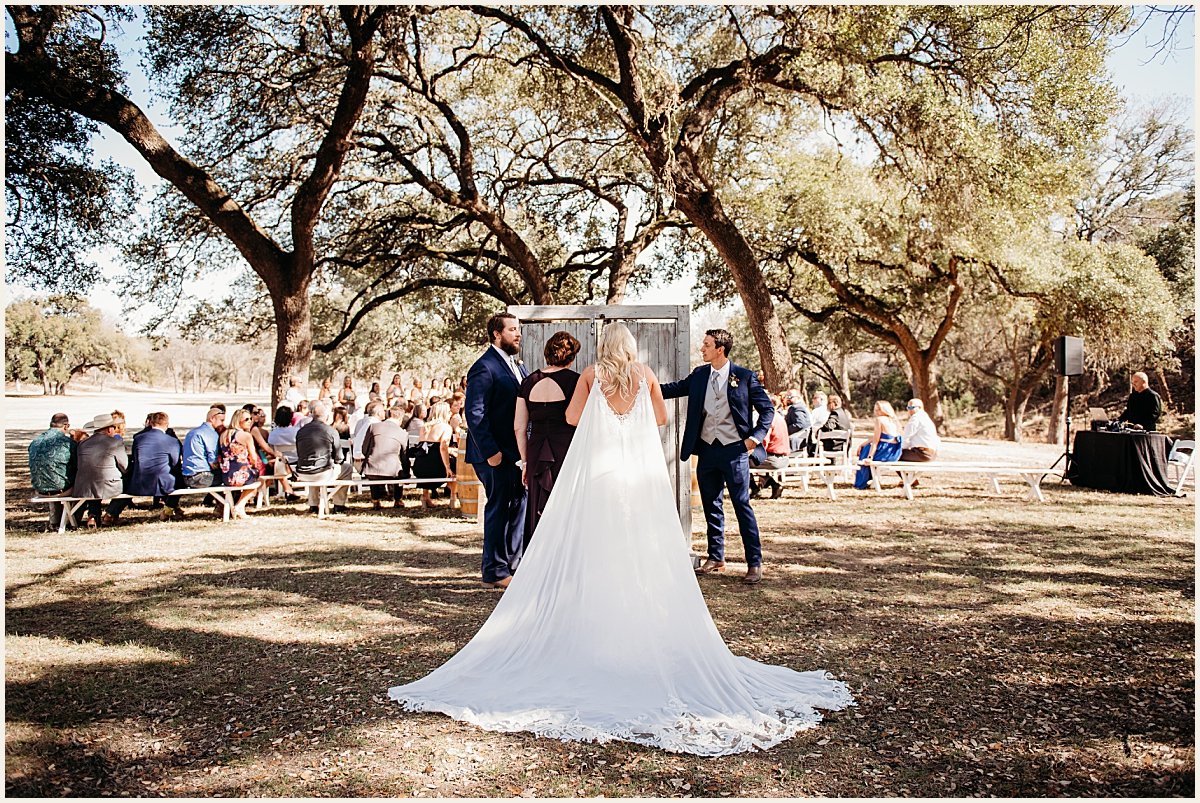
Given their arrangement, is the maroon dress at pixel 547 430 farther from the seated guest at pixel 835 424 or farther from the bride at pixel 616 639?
the seated guest at pixel 835 424

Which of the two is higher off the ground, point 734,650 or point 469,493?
point 469,493

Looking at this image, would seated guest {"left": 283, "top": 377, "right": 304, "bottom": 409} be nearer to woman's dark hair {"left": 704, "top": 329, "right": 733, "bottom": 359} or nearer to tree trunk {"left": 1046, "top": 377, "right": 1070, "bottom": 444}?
woman's dark hair {"left": 704, "top": 329, "right": 733, "bottom": 359}

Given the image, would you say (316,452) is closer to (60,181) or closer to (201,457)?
(201,457)

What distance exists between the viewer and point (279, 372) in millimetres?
13781

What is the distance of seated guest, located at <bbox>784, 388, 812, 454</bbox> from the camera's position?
12367mm

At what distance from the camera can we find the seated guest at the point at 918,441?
12.0m

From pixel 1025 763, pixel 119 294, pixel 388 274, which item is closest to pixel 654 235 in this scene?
pixel 388 274

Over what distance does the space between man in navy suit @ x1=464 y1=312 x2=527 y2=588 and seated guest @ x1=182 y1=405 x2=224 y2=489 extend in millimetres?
4985

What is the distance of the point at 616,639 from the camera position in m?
4.37

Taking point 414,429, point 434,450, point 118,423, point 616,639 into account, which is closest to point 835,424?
point 434,450

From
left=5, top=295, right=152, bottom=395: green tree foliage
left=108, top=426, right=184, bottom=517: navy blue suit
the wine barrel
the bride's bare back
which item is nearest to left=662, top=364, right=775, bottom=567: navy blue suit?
the bride's bare back

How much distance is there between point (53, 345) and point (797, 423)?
4549 centimetres

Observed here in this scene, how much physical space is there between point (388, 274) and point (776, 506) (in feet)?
38.3

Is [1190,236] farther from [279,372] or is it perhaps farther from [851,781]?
[851,781]
